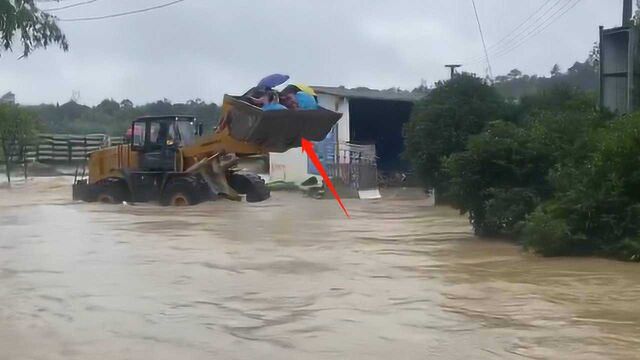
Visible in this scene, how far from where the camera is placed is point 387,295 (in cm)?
1115

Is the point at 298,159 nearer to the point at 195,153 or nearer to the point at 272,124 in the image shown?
the point at 195,153

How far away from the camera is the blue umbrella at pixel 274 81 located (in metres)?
27.1

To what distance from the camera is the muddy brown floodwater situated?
8.38m

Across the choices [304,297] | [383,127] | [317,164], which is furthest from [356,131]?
[304,297]

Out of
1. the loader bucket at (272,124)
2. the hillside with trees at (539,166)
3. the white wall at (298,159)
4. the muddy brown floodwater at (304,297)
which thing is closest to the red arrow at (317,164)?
the loader bucket at (272,124)

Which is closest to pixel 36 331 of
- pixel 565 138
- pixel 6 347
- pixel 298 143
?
pixel 6 347

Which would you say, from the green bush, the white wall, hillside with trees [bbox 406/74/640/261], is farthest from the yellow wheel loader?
the green bush

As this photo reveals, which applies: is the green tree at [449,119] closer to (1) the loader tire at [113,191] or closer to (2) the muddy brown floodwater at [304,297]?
(2) the muddy brown floodwater at [304,297]

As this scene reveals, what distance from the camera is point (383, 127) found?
4781 cm

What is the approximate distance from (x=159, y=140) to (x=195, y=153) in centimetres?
127

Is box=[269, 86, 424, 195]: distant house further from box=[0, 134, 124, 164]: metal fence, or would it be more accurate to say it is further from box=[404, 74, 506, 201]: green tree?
box=[0, 134, 124, 164]: metal fence

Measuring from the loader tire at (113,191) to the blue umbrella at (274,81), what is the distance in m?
5.76

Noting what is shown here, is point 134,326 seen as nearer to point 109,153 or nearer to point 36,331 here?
point 36,331

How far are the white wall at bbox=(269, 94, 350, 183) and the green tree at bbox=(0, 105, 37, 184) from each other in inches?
562
